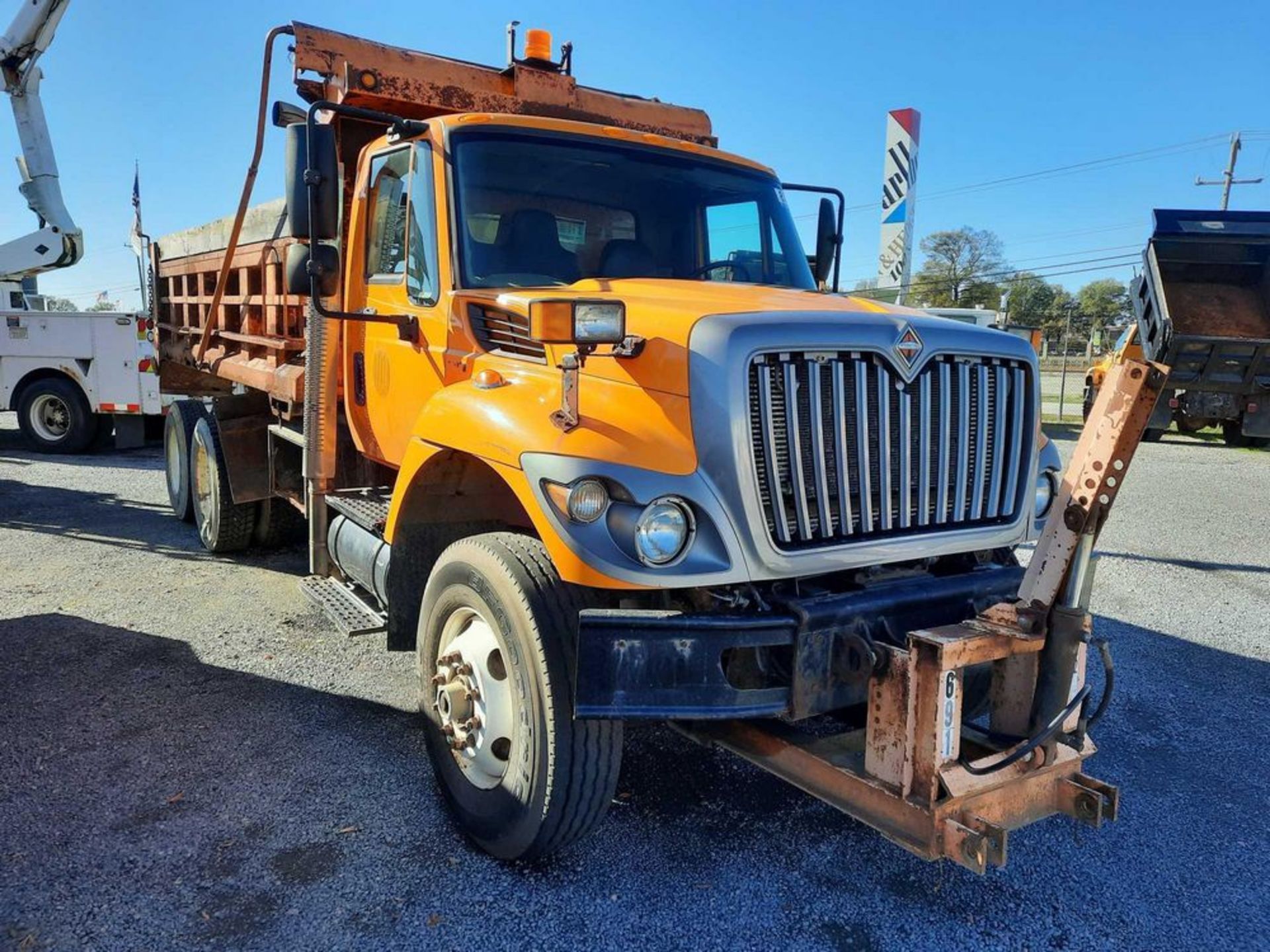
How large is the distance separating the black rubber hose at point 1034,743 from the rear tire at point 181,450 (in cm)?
661

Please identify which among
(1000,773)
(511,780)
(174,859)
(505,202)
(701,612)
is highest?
(505,202)

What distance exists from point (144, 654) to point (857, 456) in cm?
419

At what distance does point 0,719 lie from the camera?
4.14 meters

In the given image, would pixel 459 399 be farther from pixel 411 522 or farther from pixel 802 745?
pixel 802 745

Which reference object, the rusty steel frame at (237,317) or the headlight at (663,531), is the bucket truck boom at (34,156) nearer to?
the rusty steel frame at (237,317)

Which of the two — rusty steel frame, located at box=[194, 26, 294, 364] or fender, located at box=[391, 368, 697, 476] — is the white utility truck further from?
fender, located at box=[391, 368, 697, 476]

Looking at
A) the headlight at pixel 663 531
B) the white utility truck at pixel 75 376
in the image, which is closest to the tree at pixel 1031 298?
the white utility truck at pixel 75 376

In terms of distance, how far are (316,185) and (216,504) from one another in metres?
4.06

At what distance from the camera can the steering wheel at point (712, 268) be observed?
4.15m

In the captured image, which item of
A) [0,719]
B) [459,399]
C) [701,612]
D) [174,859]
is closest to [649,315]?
[459,399]

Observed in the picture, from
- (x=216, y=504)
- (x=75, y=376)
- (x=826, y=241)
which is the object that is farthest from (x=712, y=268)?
(x=75, y=376)

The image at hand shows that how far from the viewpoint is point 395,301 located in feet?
13.6

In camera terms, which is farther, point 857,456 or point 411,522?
point 411,522

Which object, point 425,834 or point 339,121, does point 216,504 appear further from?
point 425,834
